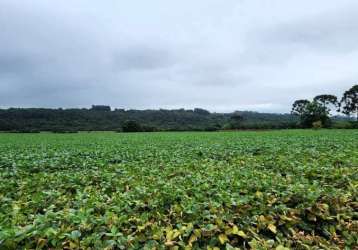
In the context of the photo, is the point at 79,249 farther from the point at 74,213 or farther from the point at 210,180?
the point at 210,180

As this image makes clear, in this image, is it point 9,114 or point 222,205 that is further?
point 9,114

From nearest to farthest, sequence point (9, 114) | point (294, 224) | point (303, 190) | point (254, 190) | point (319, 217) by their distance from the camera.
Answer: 1. point (294, 224)
2. point (319, 217)
3. point (303, 190)
4. point (254, 190)
5. point (9, 114)

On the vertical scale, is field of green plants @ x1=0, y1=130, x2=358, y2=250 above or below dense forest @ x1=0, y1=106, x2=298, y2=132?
below

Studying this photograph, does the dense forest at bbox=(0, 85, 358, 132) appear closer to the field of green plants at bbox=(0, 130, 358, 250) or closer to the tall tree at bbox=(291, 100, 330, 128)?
the tall tree at bbox=(291, 100, 330, 128)

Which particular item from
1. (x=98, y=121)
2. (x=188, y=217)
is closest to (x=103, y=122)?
(x=98, y=121)

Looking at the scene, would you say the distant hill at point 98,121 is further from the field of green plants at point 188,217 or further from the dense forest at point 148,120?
the field of green plants at point 188,217

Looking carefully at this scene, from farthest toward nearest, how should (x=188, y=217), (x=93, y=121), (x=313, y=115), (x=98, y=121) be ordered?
(x=98, y=121), (x=93, y=121), (x=313, y=115), (x=188, y=217)

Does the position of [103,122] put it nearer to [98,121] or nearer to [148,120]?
[98,121]

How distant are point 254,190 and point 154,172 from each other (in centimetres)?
256

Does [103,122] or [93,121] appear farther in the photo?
[103,122]

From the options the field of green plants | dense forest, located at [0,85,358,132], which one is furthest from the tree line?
the field of green plants

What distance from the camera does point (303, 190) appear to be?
383 cm

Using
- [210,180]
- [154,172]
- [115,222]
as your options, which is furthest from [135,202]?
[154,172]

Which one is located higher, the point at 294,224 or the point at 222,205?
the point at 222,205
